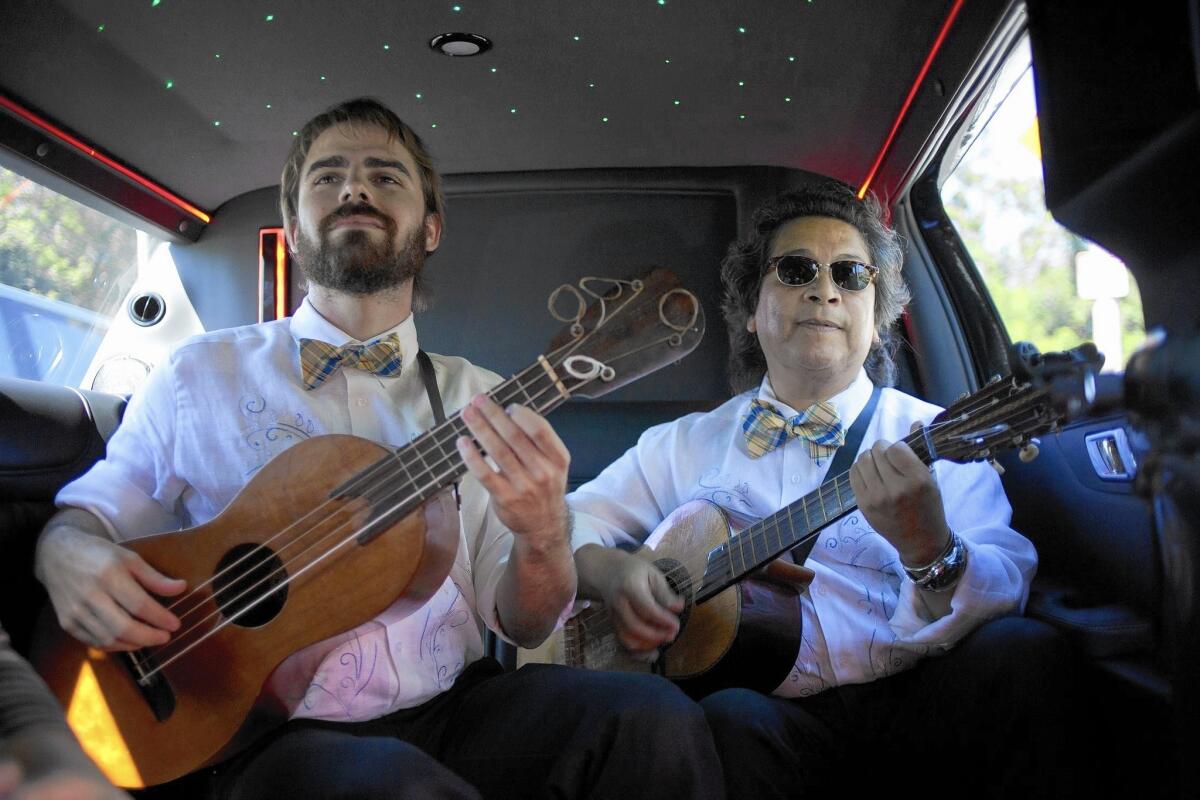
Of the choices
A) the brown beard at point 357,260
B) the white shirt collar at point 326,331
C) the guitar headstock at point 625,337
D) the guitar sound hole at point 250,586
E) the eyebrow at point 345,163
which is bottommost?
the guitar sound hole at point 250,586

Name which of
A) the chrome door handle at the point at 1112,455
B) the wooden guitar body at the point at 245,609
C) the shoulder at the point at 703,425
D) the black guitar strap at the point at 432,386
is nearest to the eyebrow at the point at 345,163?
the black guitar strap at the point at 432,386

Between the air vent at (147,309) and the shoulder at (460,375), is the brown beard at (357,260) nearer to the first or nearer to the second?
the shoulder at (460,375)

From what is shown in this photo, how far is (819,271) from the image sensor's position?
2.54m

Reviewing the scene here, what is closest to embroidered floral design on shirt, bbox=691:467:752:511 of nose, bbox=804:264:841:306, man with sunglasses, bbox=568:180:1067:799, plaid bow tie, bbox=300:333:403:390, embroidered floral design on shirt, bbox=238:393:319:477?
man with sunglasses, bbox=568:180:1067:799

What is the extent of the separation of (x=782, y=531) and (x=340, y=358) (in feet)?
3.30

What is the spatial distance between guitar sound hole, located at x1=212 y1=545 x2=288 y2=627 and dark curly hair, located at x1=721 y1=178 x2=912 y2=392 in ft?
5.19

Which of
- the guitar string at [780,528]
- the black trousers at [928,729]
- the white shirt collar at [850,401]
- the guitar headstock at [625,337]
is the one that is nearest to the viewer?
the guitar headstock at [625,337]

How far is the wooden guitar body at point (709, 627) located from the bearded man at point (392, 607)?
0.40 meters

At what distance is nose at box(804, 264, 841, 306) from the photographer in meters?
2.50

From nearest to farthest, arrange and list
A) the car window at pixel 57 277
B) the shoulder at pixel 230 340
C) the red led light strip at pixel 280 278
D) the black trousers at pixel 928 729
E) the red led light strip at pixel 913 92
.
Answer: the black trousers at pixel 928 729 < the shoulder at pixel 230 340 < the red led light strip at pixel 913 92 < the car window at pixel 57 277 < the red led light strip at pixel 280 278

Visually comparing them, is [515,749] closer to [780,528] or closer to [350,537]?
[350,537]

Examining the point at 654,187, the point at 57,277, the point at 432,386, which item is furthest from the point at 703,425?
the point at 57,277

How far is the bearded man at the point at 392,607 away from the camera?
5.38 feet

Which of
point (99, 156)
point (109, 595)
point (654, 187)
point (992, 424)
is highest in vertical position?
point (99, 156)
